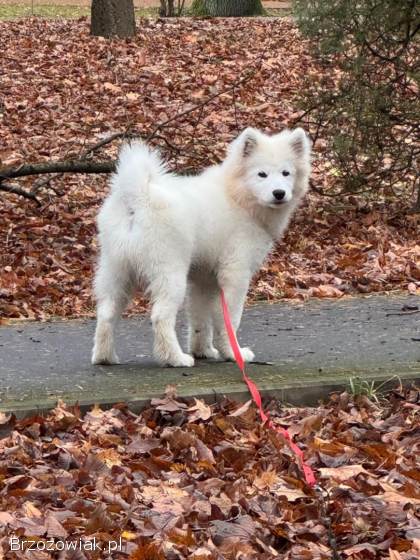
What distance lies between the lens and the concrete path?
6199 millimetres

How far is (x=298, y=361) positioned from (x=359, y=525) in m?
2.50

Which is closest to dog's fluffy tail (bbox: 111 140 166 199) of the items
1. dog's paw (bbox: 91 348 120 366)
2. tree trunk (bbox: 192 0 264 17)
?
dog's paw (bbox: 91 348 120 366)

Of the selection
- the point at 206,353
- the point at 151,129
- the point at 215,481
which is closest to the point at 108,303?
the point at 206,353

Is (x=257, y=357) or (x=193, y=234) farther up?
(x=193, y=234)

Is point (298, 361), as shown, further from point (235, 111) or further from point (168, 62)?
point (168, 62)

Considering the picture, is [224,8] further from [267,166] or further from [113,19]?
[267,166]

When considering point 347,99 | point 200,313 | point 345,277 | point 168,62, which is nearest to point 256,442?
point 200,313

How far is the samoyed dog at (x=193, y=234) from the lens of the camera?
6543mm

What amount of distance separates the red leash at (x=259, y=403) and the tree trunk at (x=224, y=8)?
2140cm

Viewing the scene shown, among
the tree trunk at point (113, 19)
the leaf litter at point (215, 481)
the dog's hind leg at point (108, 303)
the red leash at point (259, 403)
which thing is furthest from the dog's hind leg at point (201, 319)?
the tree trunk at point (113, 19)

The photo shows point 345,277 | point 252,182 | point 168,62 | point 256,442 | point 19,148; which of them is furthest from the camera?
point 168,62

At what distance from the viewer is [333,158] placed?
12.3 metres

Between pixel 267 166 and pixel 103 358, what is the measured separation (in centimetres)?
165

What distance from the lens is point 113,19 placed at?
21672 mm
